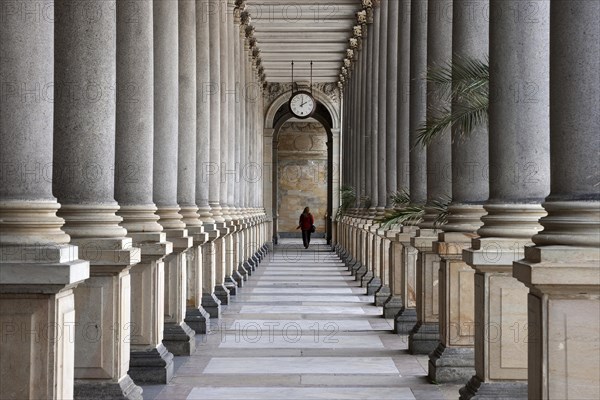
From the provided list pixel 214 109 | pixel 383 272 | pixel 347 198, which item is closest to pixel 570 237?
pixel 383 272

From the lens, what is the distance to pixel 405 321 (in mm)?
14547

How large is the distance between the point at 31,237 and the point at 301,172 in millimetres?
57984

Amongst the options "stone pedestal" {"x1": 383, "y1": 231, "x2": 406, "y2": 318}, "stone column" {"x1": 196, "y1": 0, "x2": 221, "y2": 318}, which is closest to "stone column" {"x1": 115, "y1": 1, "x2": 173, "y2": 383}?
"stone column" {"x1": 196, "y1": 0, "x2": 221, "y2": 318}

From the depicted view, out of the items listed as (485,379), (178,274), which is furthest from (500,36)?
(178,274)

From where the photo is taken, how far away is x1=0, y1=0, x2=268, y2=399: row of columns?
6.26 m

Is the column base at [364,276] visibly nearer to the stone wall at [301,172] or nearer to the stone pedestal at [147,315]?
the stone pedestal at [147,315]

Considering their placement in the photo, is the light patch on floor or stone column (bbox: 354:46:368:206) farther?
stone column (bbox: 354:46:368:206)

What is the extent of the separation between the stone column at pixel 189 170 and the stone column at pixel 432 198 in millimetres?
3479

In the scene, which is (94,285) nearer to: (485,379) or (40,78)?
(40,78)

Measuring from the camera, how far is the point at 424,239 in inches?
483

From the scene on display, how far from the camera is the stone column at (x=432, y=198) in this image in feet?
40.2

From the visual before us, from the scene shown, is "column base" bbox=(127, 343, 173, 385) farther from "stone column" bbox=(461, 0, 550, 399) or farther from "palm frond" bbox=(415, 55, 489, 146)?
"palm frond" bbox=(415, 55, 489, 146)

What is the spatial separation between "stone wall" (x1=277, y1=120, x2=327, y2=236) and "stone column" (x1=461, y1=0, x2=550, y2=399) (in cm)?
5518

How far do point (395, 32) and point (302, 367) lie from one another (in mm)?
11610
